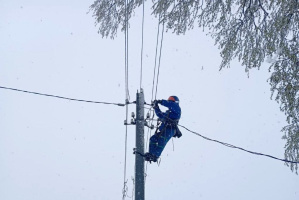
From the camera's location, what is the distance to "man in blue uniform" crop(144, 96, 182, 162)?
21.4 ft

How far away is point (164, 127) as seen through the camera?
667 centimetres

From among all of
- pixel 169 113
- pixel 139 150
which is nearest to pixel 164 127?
pixel 169 113

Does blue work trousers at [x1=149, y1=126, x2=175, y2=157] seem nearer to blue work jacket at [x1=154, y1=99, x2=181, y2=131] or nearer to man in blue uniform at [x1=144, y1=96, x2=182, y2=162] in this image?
man in blue uniform at [x1=144, y1=96, x2=182, y2=162]

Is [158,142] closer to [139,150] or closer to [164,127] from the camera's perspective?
[164,127]

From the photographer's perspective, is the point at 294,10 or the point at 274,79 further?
the point at 274,79

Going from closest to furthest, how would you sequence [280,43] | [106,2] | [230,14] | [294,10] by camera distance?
[294,10] < [280,43] < [230,14] < [106,2]

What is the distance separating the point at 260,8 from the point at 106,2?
2.81m

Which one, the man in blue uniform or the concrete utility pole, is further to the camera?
the man in blue uniform

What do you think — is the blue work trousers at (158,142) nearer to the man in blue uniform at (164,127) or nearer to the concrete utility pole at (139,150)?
the man in blue uniform at (164,127)

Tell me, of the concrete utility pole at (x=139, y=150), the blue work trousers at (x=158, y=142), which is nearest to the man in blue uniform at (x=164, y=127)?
the blue work trousers at (x=158, y=142)

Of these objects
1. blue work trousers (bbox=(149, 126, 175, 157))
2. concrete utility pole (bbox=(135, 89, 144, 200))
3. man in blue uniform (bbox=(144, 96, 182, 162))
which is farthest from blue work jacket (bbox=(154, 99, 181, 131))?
concrete utility pole (bbox=(135, 89, 144, 200))

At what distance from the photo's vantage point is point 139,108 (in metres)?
5.86

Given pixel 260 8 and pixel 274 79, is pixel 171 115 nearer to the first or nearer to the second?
pixel 274 79

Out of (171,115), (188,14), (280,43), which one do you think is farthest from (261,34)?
(171,115)
